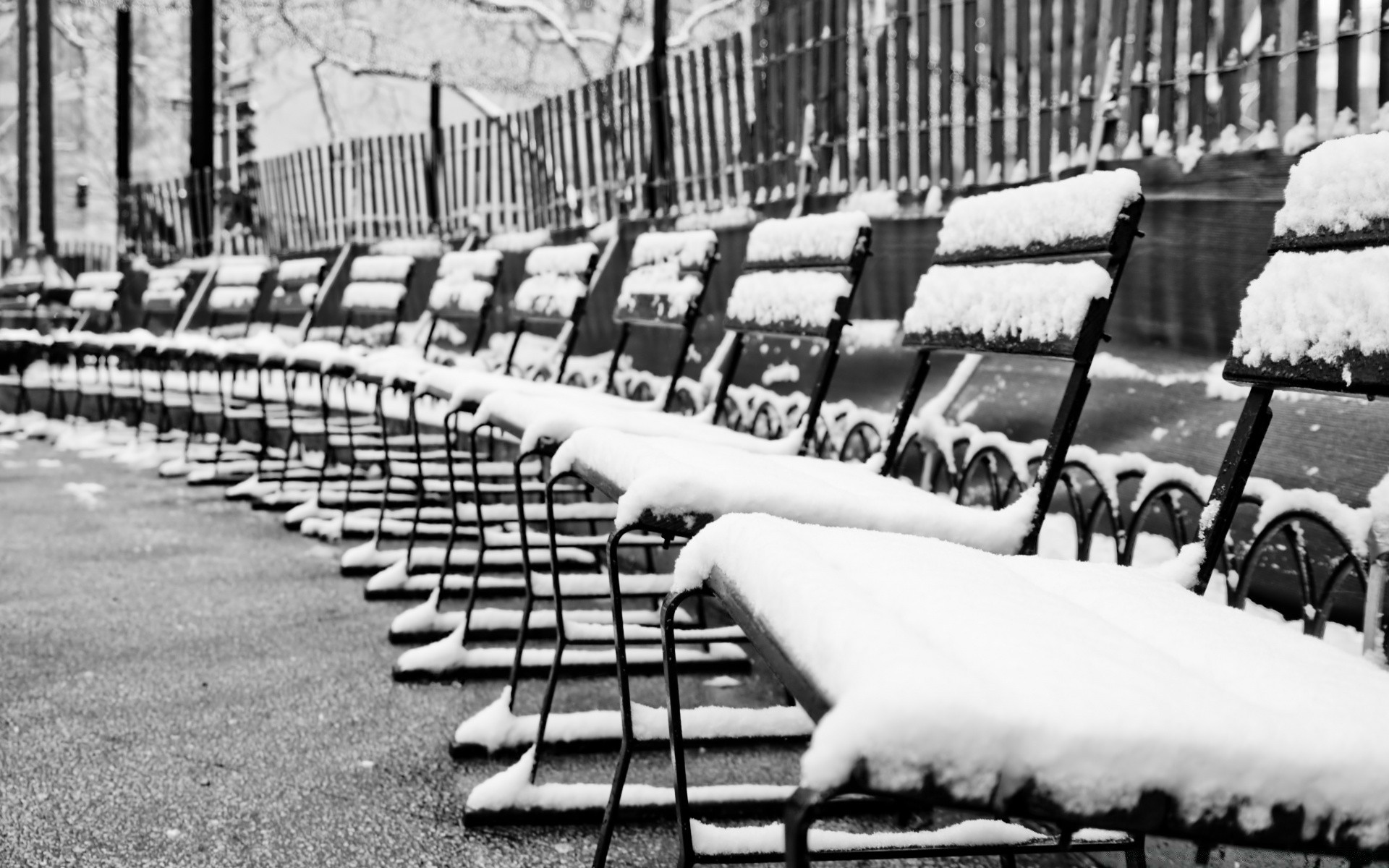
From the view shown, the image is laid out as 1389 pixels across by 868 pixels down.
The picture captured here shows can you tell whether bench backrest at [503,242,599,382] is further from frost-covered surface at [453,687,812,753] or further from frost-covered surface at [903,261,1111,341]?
frost-covered surface at [903,261,1111,341]

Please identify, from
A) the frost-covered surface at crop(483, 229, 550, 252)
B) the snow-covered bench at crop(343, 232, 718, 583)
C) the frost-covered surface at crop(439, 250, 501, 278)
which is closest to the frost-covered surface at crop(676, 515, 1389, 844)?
the snow-covered bench at crop(343, 232, 718, 583)

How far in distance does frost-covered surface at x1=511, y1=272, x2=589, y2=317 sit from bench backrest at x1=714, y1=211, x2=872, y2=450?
93 cm

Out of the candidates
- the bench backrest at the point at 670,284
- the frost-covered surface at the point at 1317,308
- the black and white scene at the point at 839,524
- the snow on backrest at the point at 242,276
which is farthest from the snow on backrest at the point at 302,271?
the frost-covered surface at the point at 1317,308

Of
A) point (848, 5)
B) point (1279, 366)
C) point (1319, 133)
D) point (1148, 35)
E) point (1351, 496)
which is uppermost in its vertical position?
point (848, 5)

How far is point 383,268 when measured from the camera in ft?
17.7

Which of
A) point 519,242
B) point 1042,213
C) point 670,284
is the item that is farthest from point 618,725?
point 519,242

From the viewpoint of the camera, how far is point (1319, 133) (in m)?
2.10

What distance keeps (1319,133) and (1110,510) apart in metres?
0.73

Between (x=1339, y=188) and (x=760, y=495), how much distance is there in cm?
71

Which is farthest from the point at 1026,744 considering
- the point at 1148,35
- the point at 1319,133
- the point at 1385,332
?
the point at 1148,35

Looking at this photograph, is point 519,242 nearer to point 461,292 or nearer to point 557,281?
point 461,292

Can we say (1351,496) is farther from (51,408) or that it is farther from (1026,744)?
(51,408)

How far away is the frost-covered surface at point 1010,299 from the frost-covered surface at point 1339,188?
255 mm

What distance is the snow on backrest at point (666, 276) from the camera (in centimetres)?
307
